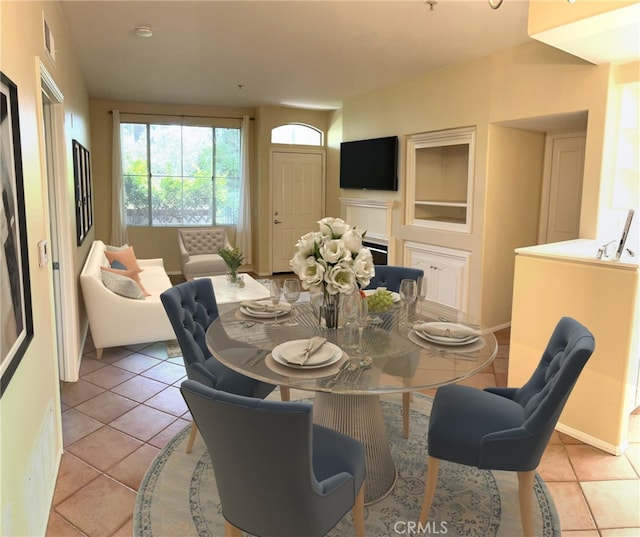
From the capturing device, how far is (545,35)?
117 inches

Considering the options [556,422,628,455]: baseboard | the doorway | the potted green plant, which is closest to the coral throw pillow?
the potted green plant

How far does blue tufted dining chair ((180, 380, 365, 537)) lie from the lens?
1366 millimetres

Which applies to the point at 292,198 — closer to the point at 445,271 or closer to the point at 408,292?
the point at 445,271

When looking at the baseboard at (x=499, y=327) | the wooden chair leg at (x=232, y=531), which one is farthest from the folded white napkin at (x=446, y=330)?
the baseboard at (x=499, y=327)

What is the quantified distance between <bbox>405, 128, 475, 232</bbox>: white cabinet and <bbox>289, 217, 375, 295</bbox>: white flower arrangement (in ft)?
11.6

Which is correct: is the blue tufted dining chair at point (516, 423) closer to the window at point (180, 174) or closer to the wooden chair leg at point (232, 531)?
the wooden chair leg at point (232, 531)

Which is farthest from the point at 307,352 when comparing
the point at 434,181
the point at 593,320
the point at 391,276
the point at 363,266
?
the point at 434,181

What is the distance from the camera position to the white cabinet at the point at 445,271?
5016 millimetres

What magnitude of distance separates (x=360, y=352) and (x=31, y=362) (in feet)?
4.27

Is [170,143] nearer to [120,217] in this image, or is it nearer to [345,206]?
[120,217]

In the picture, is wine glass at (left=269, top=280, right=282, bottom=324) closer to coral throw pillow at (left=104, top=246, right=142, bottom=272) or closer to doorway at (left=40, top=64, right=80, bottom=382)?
doorway at (left=40, top=64, right=80, bottom=382)

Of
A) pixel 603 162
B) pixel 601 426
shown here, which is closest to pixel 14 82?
pixel 601 426

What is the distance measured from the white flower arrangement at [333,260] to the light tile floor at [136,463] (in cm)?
133

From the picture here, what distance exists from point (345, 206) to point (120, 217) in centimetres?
340
